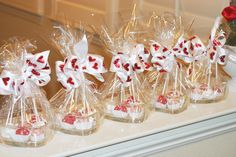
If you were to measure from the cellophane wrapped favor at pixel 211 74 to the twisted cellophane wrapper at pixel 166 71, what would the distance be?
7 cm

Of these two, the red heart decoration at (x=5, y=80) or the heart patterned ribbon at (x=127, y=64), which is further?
the heart patterned ribbon at (x=127, y=64)

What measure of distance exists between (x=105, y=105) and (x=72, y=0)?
4.30ft

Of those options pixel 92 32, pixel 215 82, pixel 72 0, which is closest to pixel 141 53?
pixel 92 32

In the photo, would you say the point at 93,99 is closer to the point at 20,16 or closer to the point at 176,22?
the point at 176,22

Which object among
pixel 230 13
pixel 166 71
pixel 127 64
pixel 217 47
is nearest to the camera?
pixel 127 64

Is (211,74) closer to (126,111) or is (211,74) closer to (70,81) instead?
(126,111)

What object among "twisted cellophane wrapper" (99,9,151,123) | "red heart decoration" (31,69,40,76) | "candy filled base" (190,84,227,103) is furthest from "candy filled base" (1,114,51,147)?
"candy filled base" (190,84,227,103)

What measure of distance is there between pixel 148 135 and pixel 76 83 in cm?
22

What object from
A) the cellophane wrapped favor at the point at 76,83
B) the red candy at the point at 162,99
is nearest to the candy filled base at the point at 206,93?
the red candy at the point at 162,99

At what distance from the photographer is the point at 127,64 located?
1.10 meters

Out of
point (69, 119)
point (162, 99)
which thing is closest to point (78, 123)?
point (69, 119)

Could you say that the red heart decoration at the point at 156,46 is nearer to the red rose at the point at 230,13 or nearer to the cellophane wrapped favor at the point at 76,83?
the cellophane wrapped favor at the point at 76,83

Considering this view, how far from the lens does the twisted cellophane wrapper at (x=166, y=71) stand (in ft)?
3.88

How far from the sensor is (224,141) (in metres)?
1.30
